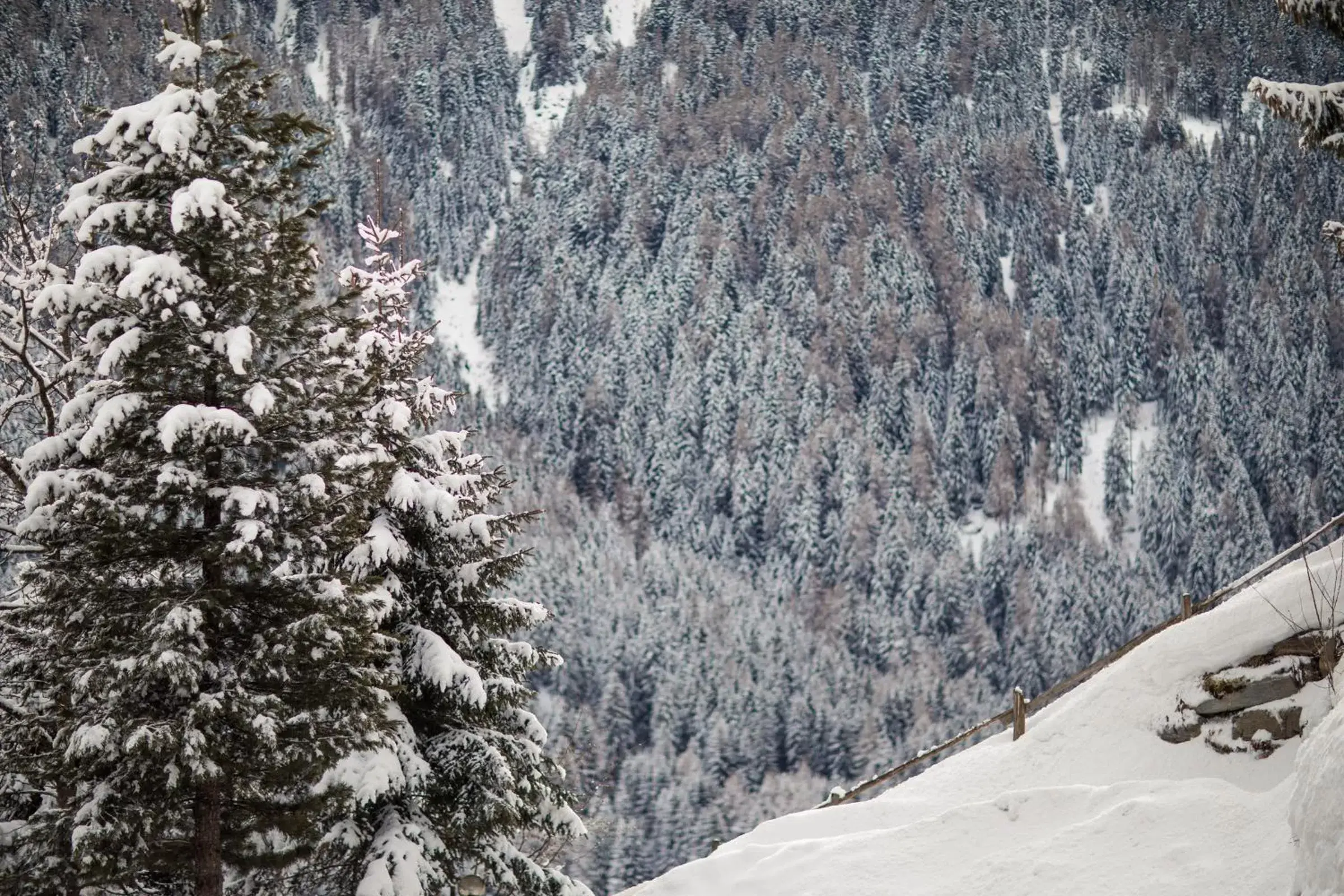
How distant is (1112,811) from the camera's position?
10461mm

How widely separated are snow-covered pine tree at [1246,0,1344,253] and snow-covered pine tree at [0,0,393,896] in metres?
8.46

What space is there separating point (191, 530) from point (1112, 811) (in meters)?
8.19

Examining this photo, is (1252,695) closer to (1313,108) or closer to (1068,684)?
(1068,684)

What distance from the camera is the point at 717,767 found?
123 m

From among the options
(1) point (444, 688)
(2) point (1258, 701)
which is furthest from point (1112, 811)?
(1) point (444, 688)

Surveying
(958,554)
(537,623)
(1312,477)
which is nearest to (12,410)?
(537,623)

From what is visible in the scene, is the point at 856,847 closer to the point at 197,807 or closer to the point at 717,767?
the point at 197,807

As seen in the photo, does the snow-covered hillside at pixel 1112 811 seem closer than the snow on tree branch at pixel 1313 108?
Yes

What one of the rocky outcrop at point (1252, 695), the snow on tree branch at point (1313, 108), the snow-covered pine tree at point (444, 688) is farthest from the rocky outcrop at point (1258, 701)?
the snow-covered pine tree at point (444, 688)

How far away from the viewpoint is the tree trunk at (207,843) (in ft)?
34.9

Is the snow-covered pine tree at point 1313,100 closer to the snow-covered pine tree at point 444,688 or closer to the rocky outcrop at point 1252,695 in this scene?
the rocky outcrop at point 1252,695

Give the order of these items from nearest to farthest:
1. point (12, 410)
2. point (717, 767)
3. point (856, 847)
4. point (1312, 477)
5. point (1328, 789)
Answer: point (1328, 789)
point (856, 847)
point (12, 410)
point (717, 767)
point (1312, 477)

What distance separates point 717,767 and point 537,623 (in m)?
113

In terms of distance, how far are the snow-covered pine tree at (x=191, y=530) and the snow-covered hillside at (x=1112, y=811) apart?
4.23 m
